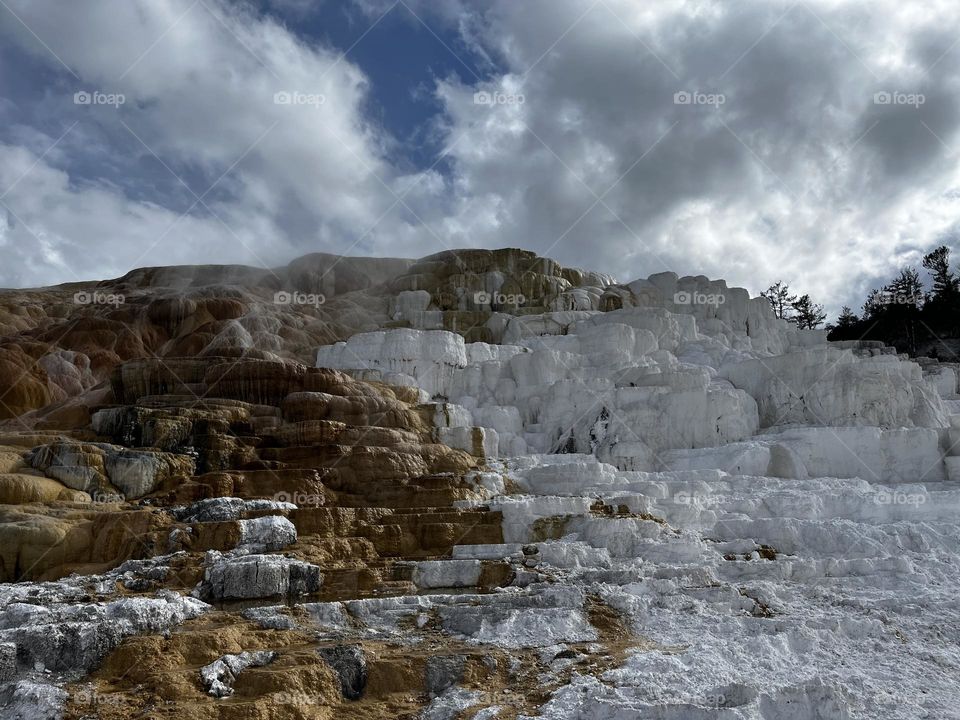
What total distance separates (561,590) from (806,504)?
701 cm

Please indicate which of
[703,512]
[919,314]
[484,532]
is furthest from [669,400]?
[919,314]

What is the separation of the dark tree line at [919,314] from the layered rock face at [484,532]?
41.3ft

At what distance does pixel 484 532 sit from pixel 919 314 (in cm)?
3314

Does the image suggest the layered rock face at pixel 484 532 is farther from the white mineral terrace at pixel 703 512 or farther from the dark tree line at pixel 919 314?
the dark tree line at pixel 919 314

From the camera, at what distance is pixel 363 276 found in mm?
41719

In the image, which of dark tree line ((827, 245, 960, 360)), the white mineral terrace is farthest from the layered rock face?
dark tree line ((827, 245, 960, 360))

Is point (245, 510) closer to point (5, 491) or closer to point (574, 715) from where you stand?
point (5, 491)

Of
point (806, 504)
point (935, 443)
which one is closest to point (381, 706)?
point (806, 504)

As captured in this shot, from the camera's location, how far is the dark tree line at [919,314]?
1403 inches

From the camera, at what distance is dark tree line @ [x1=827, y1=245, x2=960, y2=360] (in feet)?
117

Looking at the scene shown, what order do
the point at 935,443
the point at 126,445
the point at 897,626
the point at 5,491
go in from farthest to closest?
1. the point at 935,443
2. the point at 126,445
3. the point at 5,491
4. the point at 897,626

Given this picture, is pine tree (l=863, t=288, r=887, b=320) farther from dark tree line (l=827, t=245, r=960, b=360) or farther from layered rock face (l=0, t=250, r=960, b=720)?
layered rock face (l=0, t=250, r=960, b=720)

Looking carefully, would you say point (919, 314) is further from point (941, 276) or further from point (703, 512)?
point (703, 512)

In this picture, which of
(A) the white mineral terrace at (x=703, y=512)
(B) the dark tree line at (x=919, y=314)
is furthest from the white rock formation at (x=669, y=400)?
(B) the dark tree line at (x=919, y=314)
